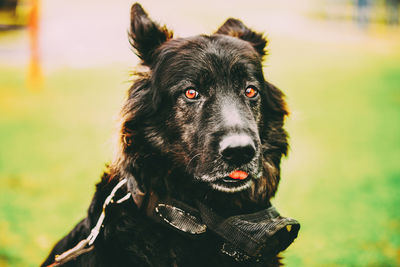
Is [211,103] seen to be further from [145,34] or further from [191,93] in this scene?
[145,34]

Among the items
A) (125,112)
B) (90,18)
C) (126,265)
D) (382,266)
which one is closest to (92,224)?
(126,265)

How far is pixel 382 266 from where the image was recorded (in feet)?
14.4

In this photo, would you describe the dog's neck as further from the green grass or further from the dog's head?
the green grass

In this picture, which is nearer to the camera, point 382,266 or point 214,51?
point 214,51

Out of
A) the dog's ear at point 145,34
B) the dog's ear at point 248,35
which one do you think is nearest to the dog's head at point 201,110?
the dog's ear at point 145,34

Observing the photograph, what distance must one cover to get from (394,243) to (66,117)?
7.29 metres

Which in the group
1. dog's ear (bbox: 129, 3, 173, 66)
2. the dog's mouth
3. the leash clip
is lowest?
the leash clip

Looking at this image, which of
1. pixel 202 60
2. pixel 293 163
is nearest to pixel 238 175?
pixel 202 60

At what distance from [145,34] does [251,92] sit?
0.98 m

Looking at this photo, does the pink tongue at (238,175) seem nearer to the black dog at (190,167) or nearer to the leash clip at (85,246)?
the black dog at (190,167)

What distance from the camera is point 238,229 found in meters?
2.59

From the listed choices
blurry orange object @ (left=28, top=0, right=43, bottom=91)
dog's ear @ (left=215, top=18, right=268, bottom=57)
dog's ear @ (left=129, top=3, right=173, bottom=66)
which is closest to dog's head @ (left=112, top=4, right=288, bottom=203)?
dog's ear @ (left=129, top=3, right=173, bottom=66)

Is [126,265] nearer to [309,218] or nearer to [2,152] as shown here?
[309,218]

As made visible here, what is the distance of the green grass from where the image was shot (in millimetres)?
4840
